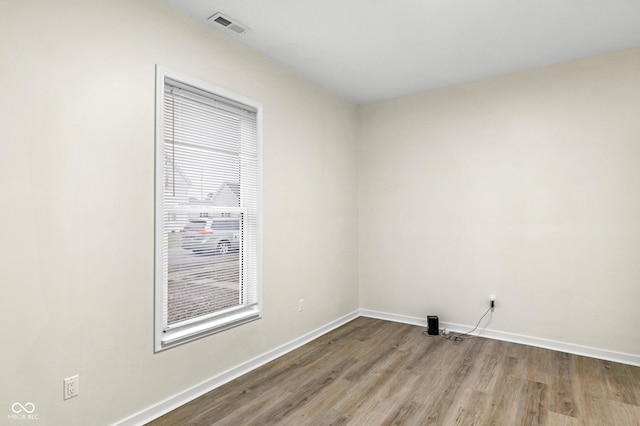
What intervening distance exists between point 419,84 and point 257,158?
213 centimetres

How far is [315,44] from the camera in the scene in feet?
10.0

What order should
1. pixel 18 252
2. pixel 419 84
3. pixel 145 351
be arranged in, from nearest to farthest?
pixel 18 252
pixel 145 351
pixel 419 84

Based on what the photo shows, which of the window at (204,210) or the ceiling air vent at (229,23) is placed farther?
the ceiling air vent at (229,23)

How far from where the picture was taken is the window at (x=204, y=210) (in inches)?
94.8

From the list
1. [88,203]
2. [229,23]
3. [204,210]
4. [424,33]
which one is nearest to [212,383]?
[204,210]

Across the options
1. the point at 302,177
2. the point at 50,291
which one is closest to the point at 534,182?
the point at 302,177

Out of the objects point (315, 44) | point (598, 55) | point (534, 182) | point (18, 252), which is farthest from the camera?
point (534, 182)

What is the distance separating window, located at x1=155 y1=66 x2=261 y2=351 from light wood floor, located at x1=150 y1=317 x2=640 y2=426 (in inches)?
21.8

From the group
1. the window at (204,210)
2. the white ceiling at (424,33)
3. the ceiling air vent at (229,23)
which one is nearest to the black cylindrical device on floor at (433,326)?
the window at (204,210)

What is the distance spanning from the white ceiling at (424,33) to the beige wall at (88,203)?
46 cm

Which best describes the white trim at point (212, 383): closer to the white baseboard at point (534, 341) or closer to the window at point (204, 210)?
the window at point (204, 210)

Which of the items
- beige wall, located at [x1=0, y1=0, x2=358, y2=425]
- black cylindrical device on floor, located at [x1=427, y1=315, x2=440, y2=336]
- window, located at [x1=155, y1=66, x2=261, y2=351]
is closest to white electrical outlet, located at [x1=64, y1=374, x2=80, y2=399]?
beige wall, located at [x1=0, y1=0, x2=358, y2=425]

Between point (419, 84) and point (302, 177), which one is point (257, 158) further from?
point (419, 84)

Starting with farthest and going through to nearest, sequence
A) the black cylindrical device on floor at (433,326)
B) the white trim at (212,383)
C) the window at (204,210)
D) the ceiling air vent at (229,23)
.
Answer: the black cylindrical device on floor at (433,326) → the ceiling air vent at (229,23) → the window at (204,210) → the white trim at (212,383)
